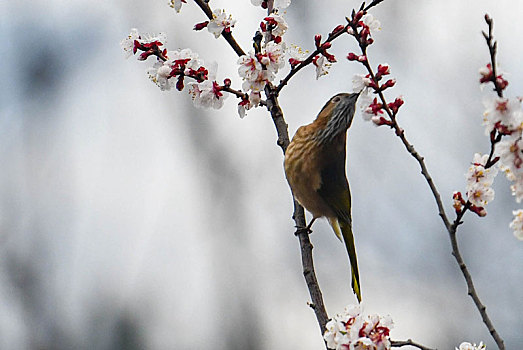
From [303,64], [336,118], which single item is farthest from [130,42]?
[336,118]

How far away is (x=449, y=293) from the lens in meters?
10.1

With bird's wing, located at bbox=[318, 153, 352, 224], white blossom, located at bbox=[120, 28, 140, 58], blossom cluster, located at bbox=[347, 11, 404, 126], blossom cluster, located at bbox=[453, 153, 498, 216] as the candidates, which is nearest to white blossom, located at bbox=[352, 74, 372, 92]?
blossom cluster, located at bbox=[347, 11, 404, 126]

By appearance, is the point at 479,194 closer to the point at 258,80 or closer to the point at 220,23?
the point at 258,80

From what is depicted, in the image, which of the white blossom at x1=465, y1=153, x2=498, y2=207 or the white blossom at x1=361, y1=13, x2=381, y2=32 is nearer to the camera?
the white blossom at x1=465, y1=153, x2=498, y2=207

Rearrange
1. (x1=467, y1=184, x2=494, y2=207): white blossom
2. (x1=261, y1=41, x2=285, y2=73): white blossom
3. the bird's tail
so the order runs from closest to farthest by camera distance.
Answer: (x1=467, y1=184, x2=494, y2=207): white blossom < (x1=261, y1=41, x2=285, y2=73): white blossom < the bird's tail

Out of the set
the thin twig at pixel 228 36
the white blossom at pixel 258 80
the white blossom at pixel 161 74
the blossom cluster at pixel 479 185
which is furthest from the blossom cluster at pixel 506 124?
the white blossom at pixel 161 74

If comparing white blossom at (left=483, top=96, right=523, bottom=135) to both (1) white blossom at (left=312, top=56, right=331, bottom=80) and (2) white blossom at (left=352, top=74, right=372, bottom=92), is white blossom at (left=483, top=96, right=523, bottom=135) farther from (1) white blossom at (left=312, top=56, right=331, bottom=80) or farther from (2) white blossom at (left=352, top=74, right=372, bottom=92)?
(1) white blossom at (left=312, top=56, right=331, bottom=80)

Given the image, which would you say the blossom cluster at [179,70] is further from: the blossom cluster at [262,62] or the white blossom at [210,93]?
the blossom cluster at [262,62]

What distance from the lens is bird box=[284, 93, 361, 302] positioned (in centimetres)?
333

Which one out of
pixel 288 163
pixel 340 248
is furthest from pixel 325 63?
pixel 340 248

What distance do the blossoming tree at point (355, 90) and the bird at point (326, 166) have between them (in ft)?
2.76

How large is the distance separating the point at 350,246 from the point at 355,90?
1168mm

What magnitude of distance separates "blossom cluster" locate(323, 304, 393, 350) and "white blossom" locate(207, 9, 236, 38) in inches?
43.5

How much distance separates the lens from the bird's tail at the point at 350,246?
2729 millimetres
